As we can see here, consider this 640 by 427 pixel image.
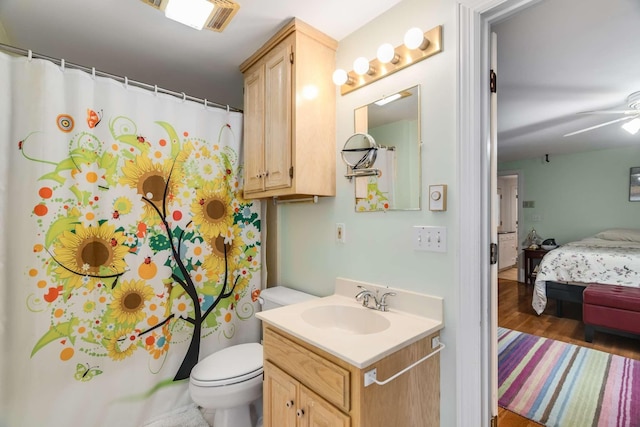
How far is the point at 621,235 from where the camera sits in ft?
12.9

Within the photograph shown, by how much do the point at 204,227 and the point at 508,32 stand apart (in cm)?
213

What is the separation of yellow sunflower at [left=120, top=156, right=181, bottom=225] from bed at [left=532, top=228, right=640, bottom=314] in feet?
13.0

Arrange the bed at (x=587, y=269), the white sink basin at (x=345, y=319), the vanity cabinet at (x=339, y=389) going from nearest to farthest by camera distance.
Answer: the vanity cabinet at (x=339, y=389) → the white sink basin at (x=345, y=319) → the bed at (x=587, y=269)

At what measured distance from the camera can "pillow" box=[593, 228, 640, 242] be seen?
384 cm

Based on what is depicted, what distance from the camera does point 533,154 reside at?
4.81 m

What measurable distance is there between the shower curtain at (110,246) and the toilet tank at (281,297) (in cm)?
22

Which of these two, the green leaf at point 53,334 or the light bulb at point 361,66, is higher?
the light bulb at point 361,66

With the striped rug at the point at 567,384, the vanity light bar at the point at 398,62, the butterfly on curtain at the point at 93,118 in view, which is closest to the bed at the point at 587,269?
the striped rug at the point at 567,384

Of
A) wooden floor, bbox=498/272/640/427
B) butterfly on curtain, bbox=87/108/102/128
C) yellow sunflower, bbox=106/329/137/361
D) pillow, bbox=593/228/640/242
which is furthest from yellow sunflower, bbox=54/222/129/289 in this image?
pillow, bbox=593/228/640/242

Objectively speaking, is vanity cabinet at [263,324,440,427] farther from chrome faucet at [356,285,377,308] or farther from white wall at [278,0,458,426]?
chrome faucet at [356,285,377,308]

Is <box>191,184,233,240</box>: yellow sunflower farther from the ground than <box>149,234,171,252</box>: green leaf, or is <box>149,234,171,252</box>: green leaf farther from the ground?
<box>191,184,233,240</box>: yellow sunflower

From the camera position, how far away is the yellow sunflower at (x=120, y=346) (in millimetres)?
1602

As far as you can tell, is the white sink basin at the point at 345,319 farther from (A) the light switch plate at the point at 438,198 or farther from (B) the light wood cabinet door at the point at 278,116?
(B) the light wood cabinet door at the point at 278,116

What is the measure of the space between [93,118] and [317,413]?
1.79 metres
